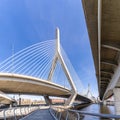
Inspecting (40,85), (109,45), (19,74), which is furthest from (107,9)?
(40,85)

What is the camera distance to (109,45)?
17.5m

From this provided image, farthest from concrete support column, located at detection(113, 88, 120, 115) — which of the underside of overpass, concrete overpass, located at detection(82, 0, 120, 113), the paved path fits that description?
the paved path

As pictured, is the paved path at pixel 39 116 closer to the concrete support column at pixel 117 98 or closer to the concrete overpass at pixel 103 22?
the concrete overpass at pixel 103 22

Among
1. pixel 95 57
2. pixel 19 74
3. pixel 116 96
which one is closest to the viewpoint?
pixel 95 57

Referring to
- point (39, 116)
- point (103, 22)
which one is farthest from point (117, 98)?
point (103, 22)

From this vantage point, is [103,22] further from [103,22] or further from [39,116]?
[39,116]

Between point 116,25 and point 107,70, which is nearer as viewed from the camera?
point 116,25

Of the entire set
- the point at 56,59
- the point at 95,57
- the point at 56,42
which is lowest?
the point at 95,57

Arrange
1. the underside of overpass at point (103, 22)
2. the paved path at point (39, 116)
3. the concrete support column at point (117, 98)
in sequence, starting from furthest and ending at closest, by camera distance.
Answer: the concrete support column at point (117, 98)
the paved path at point (39, 116)
the underside of overpass at point (103, 22)

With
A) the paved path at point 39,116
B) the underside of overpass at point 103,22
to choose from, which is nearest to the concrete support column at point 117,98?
the underside of overpass at point 103,22

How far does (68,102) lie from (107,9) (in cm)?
4546

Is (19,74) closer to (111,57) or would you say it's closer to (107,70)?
(107,70)

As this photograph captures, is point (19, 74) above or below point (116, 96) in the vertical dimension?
above

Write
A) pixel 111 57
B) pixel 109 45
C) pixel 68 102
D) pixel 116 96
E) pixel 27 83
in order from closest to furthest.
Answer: pixel 109 45
pixel 111 57
pixel 116 96
pixel 27 83
pixel 68 102
